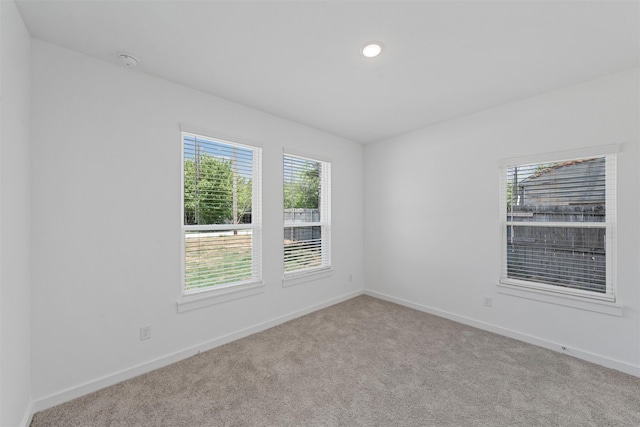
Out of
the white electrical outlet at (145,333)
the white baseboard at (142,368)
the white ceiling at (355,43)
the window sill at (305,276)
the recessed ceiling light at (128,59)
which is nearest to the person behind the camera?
the white ceiling at (355,43)

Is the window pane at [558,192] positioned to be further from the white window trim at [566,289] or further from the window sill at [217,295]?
the window sill at [217,295]

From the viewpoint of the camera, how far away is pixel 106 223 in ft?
6.97

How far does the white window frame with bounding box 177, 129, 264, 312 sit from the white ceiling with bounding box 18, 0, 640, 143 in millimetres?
458

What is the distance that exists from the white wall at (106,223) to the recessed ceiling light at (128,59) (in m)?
0.12

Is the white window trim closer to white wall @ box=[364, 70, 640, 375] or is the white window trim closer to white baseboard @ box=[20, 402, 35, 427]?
white wall @ box=[364, 70, 640, 375]

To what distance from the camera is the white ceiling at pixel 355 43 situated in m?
1.62

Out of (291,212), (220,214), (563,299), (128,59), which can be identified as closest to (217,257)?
(220,214)

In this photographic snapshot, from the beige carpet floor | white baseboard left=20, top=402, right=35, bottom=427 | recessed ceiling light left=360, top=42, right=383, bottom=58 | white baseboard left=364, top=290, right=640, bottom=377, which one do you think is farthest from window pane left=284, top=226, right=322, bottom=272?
white baseboard left=20, top=402, right=35, bottom=427

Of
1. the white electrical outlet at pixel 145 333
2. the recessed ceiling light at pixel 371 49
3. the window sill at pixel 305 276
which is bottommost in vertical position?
the white electrical outlet at pixel 145 333

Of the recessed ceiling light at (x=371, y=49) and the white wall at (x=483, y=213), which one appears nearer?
the recessed ceiling light at (x=371, y=49)

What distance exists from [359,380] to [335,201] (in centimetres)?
248

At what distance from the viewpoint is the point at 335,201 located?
13.5ft

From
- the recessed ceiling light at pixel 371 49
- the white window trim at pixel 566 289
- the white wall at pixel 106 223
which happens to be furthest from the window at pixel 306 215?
the white window trim at pixel 566 289

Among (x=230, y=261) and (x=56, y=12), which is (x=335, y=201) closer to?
(x=230, y=261)
